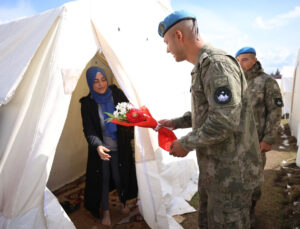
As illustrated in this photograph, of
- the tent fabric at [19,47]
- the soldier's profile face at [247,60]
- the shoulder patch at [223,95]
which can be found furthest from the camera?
the soldier's profile face at [247,60]

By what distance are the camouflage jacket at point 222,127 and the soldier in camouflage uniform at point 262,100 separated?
119 centimetres

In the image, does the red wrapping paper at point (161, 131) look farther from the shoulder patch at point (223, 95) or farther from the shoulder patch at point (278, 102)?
the shoulder patch at point (278, 102)

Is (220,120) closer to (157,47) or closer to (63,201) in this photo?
(157,47)

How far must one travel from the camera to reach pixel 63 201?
388 centimetres

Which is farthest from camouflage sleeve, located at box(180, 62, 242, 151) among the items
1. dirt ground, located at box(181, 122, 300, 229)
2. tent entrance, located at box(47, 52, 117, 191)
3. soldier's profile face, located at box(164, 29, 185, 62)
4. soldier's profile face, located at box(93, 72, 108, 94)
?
tent entrance, located at box(47, 52, 117, 191)

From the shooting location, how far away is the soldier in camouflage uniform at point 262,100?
2.71 meters

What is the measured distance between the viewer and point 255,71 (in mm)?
2914

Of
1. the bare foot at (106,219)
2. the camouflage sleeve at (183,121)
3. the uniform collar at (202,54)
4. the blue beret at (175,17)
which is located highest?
the blue beret at (175,17)

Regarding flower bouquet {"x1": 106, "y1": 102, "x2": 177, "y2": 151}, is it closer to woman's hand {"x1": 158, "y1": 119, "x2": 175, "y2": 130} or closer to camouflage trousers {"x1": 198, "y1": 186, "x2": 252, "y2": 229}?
woman's hand {"x1": 158, "y1": 119, "x2": 175, "y2": 130}

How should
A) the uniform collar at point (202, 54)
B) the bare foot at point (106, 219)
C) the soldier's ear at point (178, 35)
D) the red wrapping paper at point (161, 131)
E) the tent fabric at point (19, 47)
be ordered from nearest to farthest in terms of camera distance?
1. the uniform collar at point (202, 54)
2. the soldier's ear at point (178, 35)
3. the red wrapping paper at point (161, 131)
4. the tent fabric at point (19, 47)
5. the bare foot at point (106, 219)

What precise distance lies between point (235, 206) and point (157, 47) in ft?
9.86

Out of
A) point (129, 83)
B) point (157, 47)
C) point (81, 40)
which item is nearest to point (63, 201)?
point (129, 83)

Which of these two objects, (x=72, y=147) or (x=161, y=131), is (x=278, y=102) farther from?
(x=72, y=147)

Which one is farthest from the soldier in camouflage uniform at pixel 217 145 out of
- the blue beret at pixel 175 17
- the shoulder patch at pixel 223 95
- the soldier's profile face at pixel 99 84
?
the soldier's profile face at pixel 99 84
